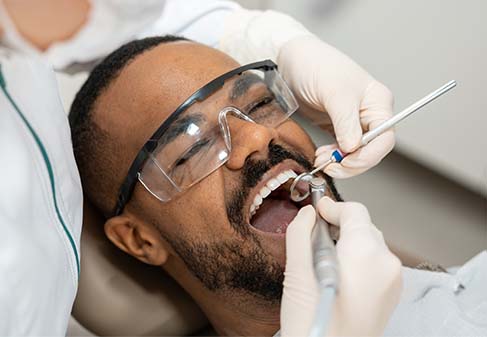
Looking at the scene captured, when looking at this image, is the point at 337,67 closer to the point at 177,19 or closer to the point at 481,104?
the point at 177,19

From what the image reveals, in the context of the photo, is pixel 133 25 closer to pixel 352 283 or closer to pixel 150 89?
pixel 150 89

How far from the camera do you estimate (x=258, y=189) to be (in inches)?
48.4

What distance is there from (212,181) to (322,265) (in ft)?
1.28

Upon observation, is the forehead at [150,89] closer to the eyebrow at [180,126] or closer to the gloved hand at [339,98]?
the eyebrow at [180,126]

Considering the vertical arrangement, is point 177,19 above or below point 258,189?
above

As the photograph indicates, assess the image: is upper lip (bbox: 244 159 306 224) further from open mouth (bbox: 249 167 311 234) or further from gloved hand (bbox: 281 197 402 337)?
gloved hand (bbox: 281 197 402 337)

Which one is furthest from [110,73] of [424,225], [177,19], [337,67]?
[424,225]

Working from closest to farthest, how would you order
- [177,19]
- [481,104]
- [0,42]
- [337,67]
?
[0,42], [337,67], [177,19], [481,104]

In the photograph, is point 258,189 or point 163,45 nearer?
point 258,189

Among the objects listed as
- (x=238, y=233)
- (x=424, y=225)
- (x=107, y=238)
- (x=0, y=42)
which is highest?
A: (x=0, y=42)

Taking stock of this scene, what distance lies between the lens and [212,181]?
1242 mm

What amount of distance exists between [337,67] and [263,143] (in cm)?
34

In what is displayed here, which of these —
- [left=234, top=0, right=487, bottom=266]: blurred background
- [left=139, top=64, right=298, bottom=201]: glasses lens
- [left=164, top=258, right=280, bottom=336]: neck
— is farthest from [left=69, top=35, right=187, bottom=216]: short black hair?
[left=234, top=0, right=487, bottom=266]: blurred background

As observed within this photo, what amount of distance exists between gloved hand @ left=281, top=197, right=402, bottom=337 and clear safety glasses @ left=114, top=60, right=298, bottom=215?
291 millimetres
